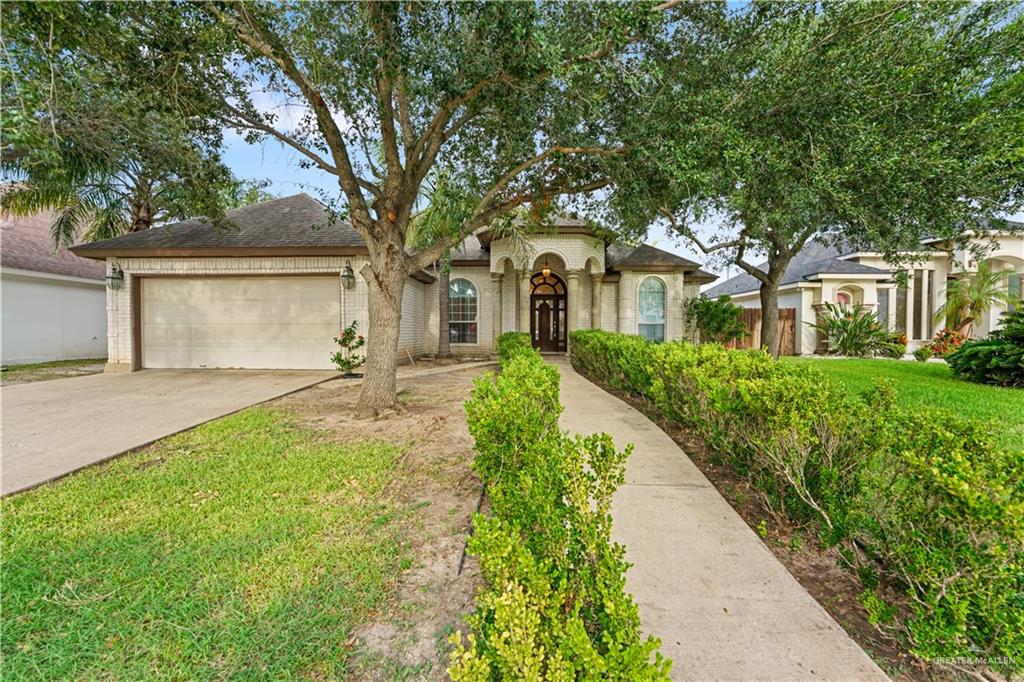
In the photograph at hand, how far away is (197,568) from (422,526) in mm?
1436

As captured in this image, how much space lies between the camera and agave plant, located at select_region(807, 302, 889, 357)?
15.9 m

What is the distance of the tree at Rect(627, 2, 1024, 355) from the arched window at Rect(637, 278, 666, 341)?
9.64m

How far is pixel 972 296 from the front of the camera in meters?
15.6

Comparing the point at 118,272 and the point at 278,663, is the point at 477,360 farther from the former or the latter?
the point at 278,663

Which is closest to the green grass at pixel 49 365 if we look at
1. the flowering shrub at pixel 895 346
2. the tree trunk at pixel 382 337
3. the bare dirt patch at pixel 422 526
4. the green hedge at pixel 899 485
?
the bare dirt patch at pixel 422 526

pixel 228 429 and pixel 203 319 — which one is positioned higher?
pixel 203 319

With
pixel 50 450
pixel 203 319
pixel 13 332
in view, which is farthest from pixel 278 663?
pixel 13 332

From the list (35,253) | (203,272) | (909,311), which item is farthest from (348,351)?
(909,311)

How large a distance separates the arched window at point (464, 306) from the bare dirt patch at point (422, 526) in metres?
8.79

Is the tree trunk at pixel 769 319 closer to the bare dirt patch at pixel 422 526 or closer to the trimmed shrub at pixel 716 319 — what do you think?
the trimmed shrub at pixel 716 319

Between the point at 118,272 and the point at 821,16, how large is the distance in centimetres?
1602

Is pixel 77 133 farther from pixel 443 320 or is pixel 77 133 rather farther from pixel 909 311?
pixel 909 311

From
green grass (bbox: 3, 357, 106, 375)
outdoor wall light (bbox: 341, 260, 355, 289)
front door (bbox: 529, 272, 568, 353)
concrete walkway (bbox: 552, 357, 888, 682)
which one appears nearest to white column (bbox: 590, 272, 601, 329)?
front door (bbox: 529, 272, 568, 353)

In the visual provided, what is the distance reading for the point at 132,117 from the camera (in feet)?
21.6
